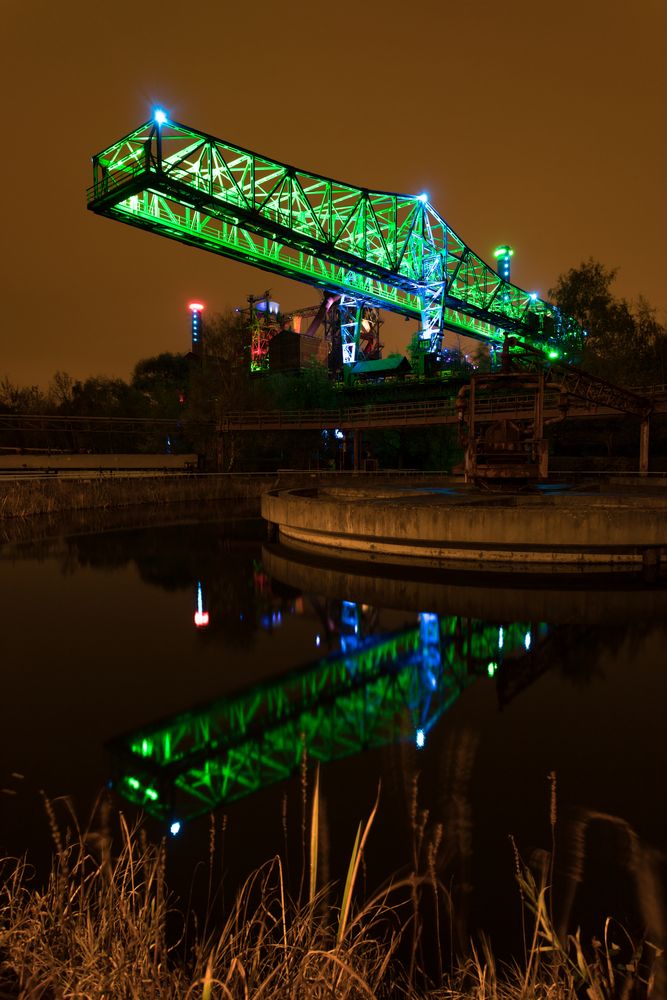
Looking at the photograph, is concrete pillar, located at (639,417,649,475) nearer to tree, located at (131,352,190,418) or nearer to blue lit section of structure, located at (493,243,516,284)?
tree, located at (131,352,190,418)

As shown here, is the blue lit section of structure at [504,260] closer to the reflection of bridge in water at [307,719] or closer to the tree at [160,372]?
the tree at [160,372]

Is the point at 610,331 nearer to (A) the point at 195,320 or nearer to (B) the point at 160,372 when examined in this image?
(B) the point at 160,372

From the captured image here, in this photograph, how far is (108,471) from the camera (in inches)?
1369

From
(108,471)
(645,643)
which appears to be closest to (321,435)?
(108,471)

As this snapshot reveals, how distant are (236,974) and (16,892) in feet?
3.89

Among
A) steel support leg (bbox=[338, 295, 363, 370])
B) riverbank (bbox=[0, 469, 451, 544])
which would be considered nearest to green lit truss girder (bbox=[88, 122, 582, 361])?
steel support leg (bbox=[338, 295, 363, 370])

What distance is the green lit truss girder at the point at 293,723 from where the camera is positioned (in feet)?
15.4

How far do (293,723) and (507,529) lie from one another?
26.1 feet

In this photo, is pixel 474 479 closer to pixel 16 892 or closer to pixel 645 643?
pixel 645 643

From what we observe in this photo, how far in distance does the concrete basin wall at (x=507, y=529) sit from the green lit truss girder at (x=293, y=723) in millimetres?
Answer: 4416

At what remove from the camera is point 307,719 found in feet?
19.8

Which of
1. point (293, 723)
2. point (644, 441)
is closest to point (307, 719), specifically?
point (293, 723)

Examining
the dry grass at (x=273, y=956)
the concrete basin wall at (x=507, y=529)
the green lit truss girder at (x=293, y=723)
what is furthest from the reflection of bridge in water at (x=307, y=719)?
the concrete basin wall at (x=507, y=529)

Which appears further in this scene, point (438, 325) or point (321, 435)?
point (438, 325)
